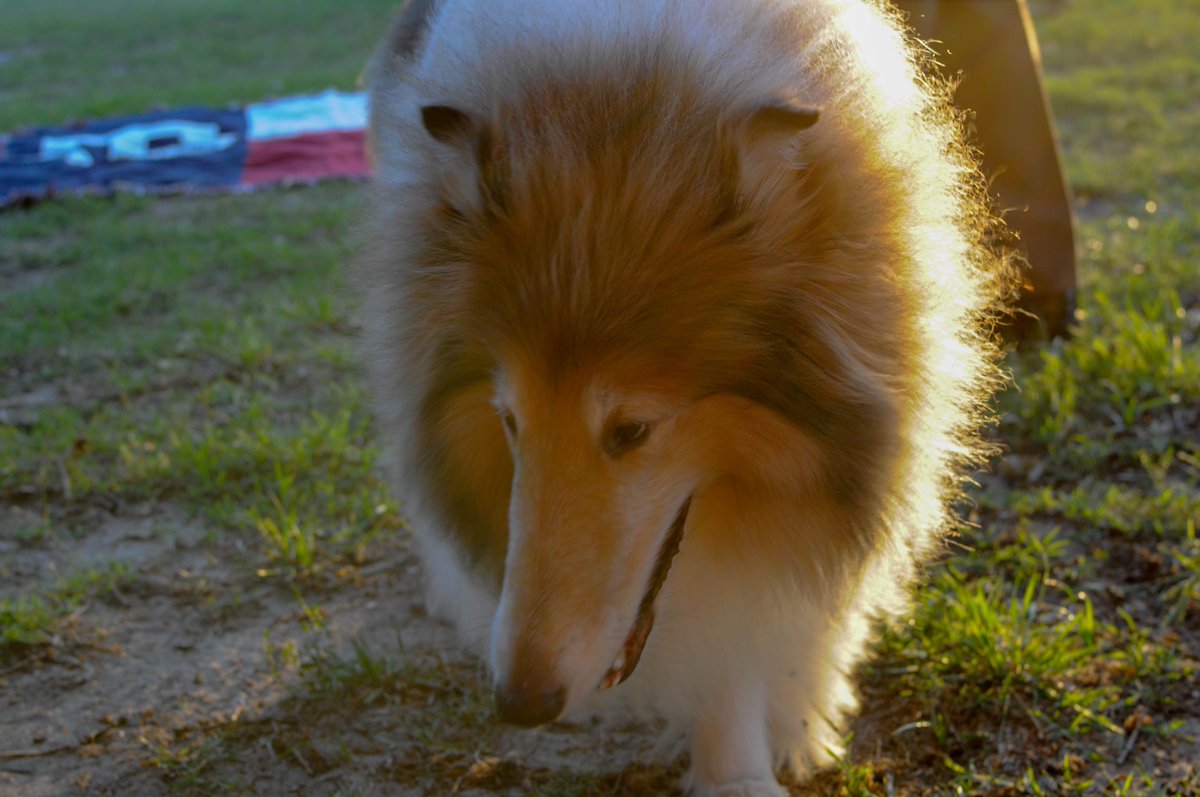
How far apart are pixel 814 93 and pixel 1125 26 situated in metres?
9.28

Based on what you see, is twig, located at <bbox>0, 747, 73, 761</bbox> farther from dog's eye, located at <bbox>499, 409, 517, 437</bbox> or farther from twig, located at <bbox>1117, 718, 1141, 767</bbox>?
twig, located at <bbox>1117, 718, 1141, 767</bbox>

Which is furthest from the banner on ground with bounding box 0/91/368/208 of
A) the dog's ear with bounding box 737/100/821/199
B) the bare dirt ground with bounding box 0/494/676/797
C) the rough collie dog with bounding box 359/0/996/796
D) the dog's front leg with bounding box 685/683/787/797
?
the dog's ear with bounding box 737/100/821/199

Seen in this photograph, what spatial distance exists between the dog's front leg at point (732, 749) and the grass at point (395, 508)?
5.8 inches

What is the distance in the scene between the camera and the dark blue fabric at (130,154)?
6750mm

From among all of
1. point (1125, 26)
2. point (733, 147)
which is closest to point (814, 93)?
point (733, 147)

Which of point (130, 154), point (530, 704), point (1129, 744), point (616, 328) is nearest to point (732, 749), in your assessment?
point (530, 704)

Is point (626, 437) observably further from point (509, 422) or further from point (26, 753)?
point (26, 753)

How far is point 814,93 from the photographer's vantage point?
1.91 metres


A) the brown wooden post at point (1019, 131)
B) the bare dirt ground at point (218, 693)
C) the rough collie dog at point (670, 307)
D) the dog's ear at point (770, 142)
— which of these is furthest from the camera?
the brown wooden post at point (1019, 131)

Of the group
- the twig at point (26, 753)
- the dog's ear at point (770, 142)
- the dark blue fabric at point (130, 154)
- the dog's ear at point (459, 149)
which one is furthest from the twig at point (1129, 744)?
the dark blue fabric at point (130, 154)

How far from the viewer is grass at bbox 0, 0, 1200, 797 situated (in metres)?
2.52

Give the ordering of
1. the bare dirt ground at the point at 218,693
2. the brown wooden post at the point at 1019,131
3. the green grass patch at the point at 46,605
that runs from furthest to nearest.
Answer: the brown wooden post at the point at 1019,131 < the green grass patch at the point at 46,605 < the bare dirt ground at the point at 218,693

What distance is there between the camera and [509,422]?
197 centimetres

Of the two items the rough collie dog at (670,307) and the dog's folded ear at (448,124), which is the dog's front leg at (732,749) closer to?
the rough collie dog at (670,307)
